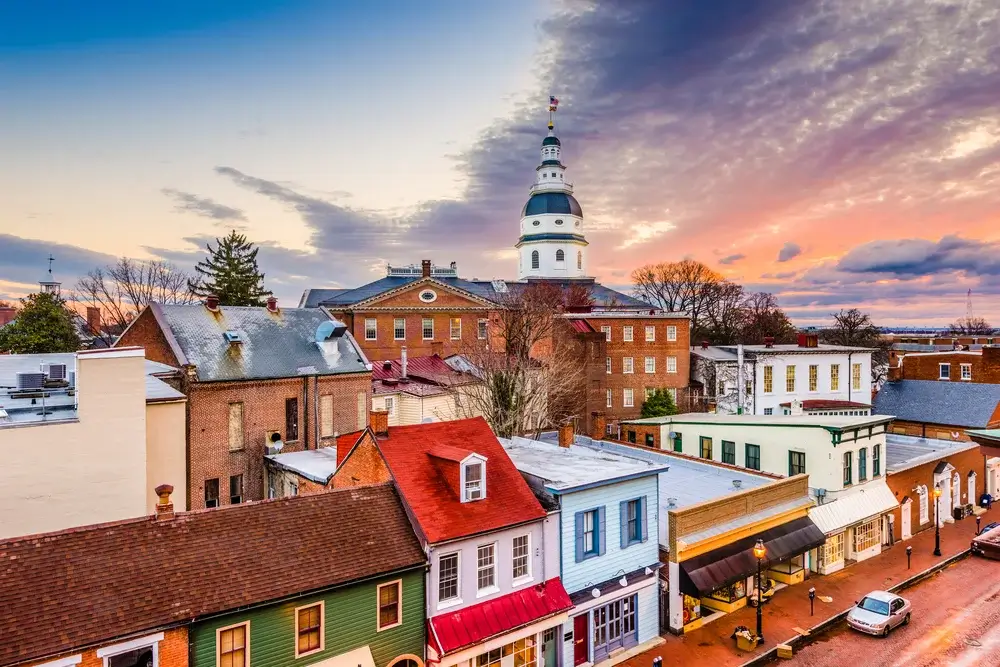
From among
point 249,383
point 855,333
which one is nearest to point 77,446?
point 249,383

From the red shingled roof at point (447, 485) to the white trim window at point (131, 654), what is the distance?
5.99m

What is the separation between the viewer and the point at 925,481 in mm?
30547

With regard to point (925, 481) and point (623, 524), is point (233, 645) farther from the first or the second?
point (925, 481)

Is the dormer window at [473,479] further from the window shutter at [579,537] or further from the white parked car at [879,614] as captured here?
the white parked car at [879,614]

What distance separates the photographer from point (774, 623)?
66.3 ft

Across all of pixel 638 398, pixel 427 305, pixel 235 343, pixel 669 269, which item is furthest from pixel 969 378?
pixel 235 343

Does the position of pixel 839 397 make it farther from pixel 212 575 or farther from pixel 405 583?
pixel 212 575

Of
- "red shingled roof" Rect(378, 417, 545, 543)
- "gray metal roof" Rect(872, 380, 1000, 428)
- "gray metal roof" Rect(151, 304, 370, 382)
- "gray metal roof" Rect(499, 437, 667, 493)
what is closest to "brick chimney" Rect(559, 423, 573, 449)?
"gray metal roof" Rect(499, 437, 667, 493)

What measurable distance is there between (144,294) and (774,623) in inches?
2312

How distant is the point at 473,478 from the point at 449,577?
2.62 m

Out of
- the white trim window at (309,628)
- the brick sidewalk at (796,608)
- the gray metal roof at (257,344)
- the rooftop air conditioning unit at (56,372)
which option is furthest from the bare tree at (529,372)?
the white trim window at (309,628)

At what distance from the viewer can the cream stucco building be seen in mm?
16750

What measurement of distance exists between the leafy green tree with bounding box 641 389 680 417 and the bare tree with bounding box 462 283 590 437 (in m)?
5.16

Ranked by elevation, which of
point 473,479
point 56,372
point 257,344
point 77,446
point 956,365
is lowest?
point 473,479
